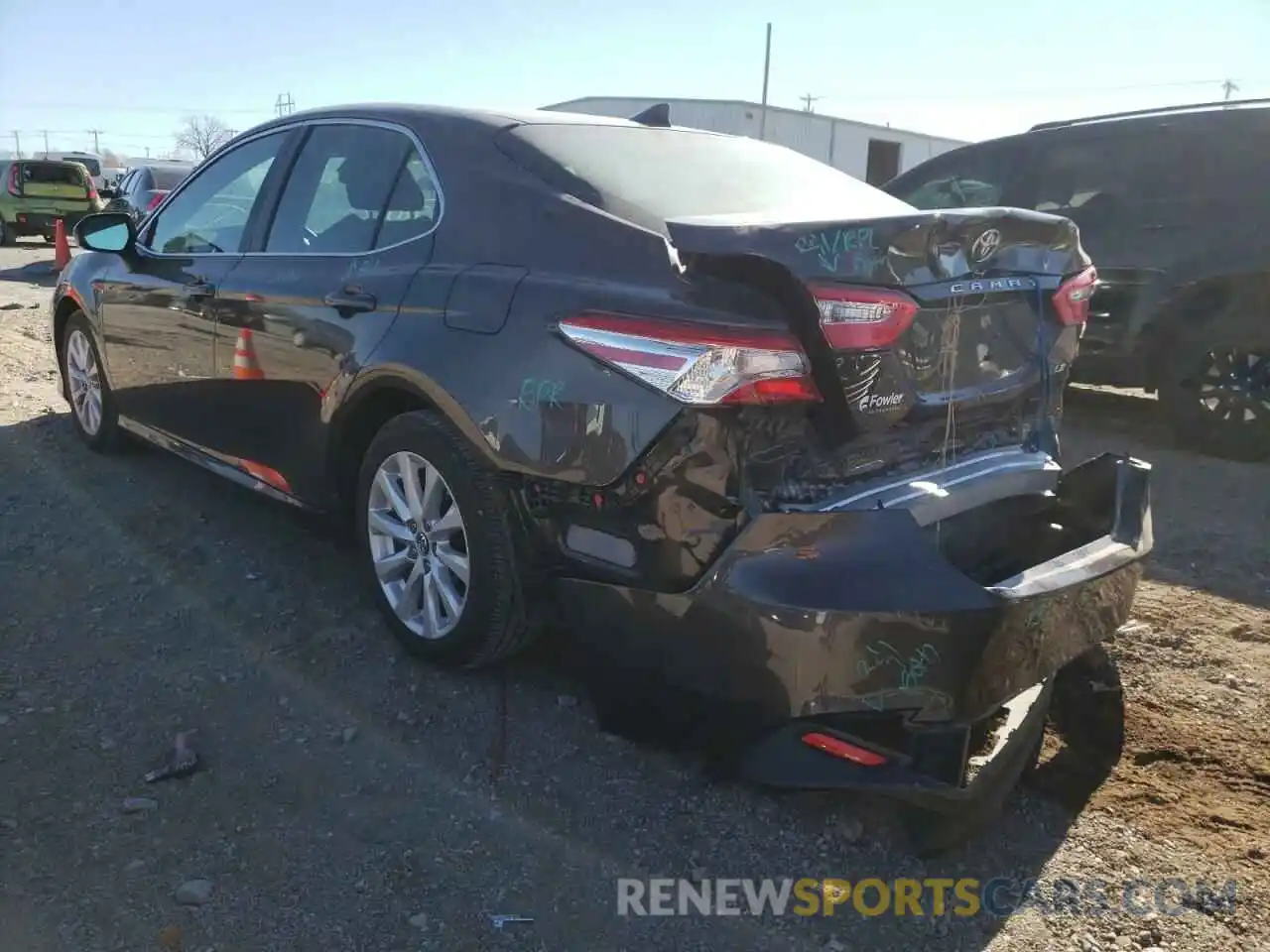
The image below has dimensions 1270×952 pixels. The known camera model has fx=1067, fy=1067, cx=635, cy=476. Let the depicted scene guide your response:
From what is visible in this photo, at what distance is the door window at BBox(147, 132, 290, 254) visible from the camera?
4.17 meters

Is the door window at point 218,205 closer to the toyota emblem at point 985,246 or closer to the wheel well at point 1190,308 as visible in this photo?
the toyota emblem at point 985,246

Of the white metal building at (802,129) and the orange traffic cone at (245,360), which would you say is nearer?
the orange traffic cone at (245,360)

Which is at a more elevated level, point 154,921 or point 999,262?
point 999,262

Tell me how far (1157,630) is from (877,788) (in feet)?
6.45

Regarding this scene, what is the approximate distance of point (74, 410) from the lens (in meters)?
5.68

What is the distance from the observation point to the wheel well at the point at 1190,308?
5.69 metres

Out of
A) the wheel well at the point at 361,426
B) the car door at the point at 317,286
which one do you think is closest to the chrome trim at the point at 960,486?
the wheel well at the point at 361,426

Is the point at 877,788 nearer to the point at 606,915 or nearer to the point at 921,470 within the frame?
the point at 606,915

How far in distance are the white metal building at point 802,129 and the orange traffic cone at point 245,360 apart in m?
25.2

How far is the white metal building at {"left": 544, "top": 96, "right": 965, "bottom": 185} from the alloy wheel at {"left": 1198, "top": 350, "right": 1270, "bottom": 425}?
23396mm

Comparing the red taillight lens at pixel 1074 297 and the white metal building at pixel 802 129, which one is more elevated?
the white metal building at pixel 802 129

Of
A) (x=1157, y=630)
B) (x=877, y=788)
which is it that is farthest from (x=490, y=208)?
(x=1157, y=630)

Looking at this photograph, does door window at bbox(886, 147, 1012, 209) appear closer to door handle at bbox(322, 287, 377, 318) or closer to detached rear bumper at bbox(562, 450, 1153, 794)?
door handle at bbox(322, 287, 377, 318)

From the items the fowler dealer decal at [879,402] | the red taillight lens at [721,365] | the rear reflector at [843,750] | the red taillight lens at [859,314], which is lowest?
the rear reflector at [843,750]
